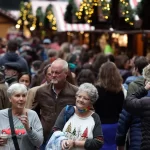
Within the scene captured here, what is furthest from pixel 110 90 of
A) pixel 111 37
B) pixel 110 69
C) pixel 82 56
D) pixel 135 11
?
pixel 111 37

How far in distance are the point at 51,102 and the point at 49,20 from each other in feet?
67.6

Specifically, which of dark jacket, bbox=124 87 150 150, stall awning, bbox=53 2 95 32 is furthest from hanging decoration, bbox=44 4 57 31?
dark jacket, bbox=124 87 150 150

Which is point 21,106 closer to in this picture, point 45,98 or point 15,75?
point 45,98

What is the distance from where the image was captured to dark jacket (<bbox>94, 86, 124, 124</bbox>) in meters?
8.88

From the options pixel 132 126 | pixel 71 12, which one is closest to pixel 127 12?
pixel 71 12

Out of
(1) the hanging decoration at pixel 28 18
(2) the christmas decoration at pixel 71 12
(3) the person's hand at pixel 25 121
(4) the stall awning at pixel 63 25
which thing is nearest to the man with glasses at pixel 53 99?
(3) the person's hand at pixel 25 121

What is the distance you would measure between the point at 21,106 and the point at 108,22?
11.0 m

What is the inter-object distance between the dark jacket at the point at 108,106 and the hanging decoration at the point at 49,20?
746 inches

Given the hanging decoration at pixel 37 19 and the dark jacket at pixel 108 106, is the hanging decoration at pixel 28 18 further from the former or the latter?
the dark jacket at pixel 108 106

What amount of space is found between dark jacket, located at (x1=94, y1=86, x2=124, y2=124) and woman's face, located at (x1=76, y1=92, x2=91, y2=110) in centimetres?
170

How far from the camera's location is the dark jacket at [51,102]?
27.2 ft

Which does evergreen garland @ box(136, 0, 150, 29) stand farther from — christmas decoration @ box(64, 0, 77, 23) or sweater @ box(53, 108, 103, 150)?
sweater @ box(53, 108, 103, 150)

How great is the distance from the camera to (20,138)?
724 cm

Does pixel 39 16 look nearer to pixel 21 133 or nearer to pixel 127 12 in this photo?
pixel 127 12
